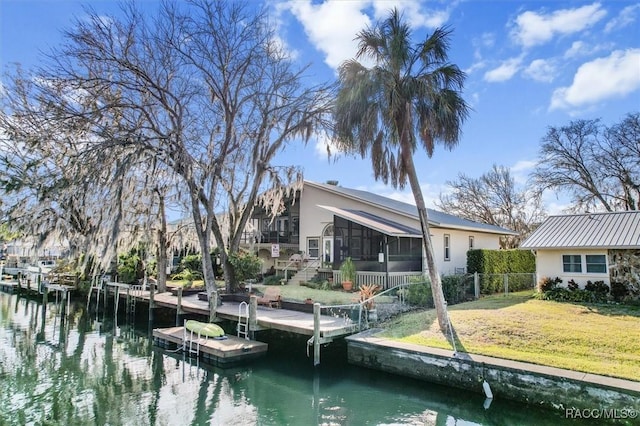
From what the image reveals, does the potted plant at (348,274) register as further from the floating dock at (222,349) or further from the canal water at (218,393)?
the floating dock at (222,349)

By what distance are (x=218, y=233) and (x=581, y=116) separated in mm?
26817

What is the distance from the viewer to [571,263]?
16562 mm

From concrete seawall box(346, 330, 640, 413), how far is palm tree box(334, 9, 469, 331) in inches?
85.0

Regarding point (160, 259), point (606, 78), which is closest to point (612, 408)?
point (606, 78)

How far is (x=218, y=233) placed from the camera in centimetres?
1947

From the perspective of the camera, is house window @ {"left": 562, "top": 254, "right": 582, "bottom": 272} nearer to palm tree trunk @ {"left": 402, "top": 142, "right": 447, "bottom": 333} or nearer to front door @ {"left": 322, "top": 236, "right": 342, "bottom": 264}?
palm tree trunk @ {"left": 402, "top": 142, "right": 447, "bottom": 333}

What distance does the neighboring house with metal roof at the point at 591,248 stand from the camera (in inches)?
599

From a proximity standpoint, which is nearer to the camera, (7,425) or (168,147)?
(7,425)

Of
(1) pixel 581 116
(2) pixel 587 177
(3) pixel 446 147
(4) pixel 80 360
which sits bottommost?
(4) pixel 80 360

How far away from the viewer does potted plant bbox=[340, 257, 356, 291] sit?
18.1 meters

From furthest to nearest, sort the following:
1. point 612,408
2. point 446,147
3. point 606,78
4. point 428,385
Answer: point 606,78 < point 446,147 < point 428,385 < point 612,408

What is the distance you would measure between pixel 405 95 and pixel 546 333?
790 centimetres

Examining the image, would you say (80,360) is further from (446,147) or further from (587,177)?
(587,177)

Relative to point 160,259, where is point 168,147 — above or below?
above
